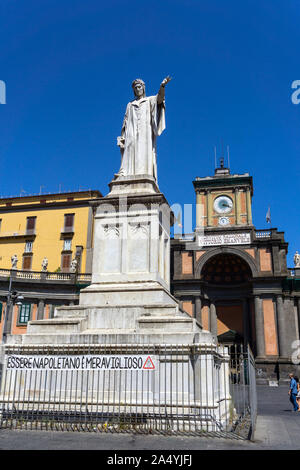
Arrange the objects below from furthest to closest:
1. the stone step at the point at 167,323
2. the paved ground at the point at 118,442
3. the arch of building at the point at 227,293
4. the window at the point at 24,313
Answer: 1. the arch of building at the point at 227,293
2. the window at the point at 24,313
3. the stone step at the point at 167,323
4. the paved ground at the point at 118,442

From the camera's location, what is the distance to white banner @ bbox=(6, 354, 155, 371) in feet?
27.6

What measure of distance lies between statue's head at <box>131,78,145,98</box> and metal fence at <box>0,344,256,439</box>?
26.4ft

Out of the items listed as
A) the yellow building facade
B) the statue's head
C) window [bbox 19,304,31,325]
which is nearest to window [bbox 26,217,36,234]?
the yellow building facade

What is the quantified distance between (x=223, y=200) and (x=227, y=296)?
11.0m

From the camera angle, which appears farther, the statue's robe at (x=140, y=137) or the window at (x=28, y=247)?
the window at (x=28, y=247)

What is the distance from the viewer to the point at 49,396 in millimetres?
8453

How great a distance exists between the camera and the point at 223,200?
47625mm

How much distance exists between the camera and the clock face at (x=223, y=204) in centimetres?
4700

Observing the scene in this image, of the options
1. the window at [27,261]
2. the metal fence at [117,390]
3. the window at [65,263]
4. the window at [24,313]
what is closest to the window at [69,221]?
the window at [65,263]

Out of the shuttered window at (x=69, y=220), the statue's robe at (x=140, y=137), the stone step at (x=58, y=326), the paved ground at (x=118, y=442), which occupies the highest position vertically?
the shuttered window at (x=69, y=220)

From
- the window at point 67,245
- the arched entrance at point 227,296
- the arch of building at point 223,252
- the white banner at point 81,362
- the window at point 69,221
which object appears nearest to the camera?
the white banner at point 81,362

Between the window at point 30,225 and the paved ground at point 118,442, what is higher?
the window at point 30,225

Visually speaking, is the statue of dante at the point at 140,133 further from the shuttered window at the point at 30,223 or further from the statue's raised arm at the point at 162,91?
the shuttered window at the point at 30,223

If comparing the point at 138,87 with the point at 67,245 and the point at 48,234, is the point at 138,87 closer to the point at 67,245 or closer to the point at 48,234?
the point at 67,245
